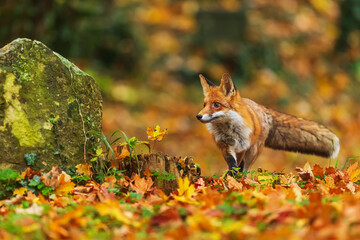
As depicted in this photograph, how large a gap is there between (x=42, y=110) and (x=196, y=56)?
1033cm

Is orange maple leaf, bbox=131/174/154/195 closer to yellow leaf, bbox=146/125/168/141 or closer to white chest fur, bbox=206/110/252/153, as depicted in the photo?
yellow leaf, bbox=146/125/168/141

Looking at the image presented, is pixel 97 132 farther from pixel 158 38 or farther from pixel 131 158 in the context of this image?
pixel 158 38

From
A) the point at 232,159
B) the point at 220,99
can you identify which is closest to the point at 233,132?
the point at 232,159

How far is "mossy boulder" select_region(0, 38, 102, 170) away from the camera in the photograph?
15.9 feet

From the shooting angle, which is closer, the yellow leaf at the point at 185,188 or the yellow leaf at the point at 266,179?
the yellow leaf at the point at 185,188

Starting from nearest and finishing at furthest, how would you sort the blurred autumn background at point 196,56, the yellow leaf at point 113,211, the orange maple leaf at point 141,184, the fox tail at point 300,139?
the yellow leaf at point 113,211, the orange maple leaf at point 141,184, the fox tail at point 300,139, the blurred autumn background at point 196,56

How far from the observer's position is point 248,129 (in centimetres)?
571

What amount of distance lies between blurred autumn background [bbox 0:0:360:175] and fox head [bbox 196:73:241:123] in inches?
219

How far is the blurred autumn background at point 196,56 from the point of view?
12.6 m

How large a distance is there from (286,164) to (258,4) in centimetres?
792

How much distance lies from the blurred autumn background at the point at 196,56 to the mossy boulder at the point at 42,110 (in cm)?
625

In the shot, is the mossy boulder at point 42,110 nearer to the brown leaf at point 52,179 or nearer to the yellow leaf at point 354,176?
the brown leaf at point 52,179

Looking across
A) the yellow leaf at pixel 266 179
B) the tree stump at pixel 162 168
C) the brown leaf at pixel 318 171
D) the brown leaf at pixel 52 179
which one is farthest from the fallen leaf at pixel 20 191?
the brown leaf at pixel 318 171

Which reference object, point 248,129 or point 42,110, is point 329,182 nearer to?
point 248,129
